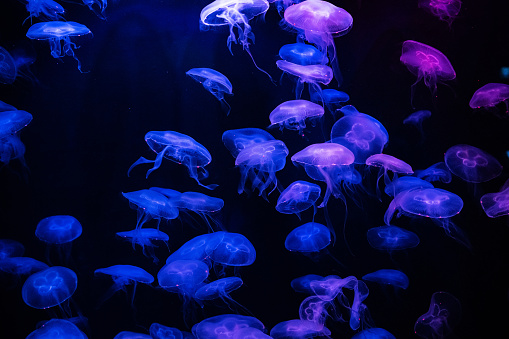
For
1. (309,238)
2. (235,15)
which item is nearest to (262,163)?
(309,238)

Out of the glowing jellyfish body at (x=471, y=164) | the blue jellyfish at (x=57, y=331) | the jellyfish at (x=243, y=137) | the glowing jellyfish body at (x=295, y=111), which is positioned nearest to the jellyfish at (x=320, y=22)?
the glowing jellyfish body at (x=295, y=111)

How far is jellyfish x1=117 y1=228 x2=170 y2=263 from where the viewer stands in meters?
3.95

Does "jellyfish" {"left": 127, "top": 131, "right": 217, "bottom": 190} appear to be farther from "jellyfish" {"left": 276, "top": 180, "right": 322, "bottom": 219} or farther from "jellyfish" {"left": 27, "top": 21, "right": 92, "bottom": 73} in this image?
"jellyfish" {"left": 27, "top": 21, "right": 92, "bottom": 73}

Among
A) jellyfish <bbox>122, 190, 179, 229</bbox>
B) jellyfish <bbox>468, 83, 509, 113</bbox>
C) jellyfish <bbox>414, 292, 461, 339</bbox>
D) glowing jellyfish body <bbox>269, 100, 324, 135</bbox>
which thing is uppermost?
jellyfish <bbox>468, 83, 509, 113</bbox>

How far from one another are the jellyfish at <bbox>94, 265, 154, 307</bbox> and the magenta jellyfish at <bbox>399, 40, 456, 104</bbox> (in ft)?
11.4

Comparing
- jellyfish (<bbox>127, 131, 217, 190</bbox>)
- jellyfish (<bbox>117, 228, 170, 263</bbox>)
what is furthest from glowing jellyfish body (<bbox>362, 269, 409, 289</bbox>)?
jellyfish (<bbox>117, 228, 170, 263</bbox>)

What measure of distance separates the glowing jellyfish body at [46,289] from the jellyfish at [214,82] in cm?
236

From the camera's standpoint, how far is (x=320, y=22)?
3871mm

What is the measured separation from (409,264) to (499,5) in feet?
9.84

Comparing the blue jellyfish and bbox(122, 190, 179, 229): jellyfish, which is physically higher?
bbox(122, 190, 179, 229): jellyfish

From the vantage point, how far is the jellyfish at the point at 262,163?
3759mm

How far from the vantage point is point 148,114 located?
4160mm

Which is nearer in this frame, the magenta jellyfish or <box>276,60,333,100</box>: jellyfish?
<box>276,60,333,100</box>: jellyfish

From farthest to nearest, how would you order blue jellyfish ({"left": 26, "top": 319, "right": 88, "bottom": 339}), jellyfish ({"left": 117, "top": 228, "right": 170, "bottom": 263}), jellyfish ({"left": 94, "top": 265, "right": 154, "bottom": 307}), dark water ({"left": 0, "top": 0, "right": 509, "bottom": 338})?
dark water ({"left": 0, "top": 0, "right": 509, "bottom": 338})
jellyfish ({"left": 117, "top": 228, "right": 170, "bottom": 263})
jellyfish ({"left": 94, "top": 265, "right": 154, "bottom": 307})
blue jellyfish ({"left": 26, "top": 319, "right": 88, "bottom": 339})
